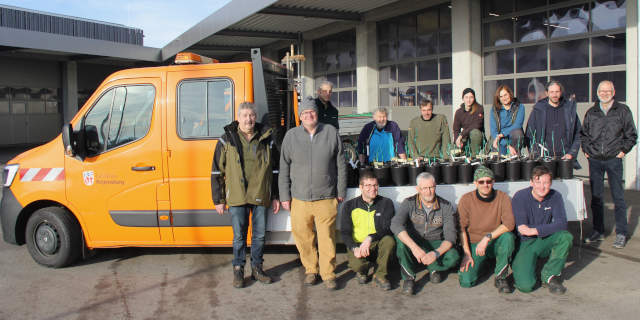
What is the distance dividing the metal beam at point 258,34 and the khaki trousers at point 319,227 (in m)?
13.8

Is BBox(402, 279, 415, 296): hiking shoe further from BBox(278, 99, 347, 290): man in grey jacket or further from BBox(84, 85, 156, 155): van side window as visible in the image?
BBox(84, 85, 156, 155): van side window

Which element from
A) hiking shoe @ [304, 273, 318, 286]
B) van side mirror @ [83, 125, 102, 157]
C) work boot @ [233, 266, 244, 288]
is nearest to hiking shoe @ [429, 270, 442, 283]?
hiking shoe @ [304, 273, 318, 286]

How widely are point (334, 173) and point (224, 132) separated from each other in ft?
3.83

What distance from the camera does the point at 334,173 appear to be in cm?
486

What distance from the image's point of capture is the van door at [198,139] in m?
5.17

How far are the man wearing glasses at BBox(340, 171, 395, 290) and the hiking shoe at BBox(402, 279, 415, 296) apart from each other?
8.2 inches

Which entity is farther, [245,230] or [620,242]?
[620,242]

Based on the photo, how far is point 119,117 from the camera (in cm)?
531

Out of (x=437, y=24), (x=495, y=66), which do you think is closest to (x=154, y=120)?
(x=495, y=66)

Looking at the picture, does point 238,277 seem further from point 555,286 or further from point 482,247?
point 555,286

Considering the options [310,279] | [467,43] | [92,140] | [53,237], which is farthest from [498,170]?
[467,43]

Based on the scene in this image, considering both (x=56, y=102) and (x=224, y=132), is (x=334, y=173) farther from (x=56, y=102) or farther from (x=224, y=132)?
(x=56, y=102)

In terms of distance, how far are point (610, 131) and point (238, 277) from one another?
429 cm

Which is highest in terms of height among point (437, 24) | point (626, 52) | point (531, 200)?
point (437, 24)
